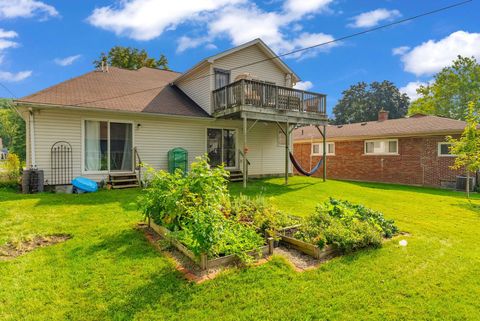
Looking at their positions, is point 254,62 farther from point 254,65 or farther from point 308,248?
point 308,248

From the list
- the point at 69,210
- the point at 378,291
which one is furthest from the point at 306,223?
the point at 69,210

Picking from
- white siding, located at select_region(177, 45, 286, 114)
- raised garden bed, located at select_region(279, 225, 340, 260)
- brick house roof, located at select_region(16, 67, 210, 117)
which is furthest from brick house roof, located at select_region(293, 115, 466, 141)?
raised garden bed, located at select_region(279, 225, 340, 260)

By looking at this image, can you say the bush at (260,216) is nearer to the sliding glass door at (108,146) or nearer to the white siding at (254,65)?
the sliding glass door at (108,146)

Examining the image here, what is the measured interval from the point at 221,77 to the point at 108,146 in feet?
18.4

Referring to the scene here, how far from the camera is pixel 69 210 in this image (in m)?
6.37

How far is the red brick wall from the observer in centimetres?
1374

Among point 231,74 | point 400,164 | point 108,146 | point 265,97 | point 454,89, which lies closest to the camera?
point 108,146

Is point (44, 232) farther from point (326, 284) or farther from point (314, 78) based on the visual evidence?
point (314, 78)

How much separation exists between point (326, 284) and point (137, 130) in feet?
29.1

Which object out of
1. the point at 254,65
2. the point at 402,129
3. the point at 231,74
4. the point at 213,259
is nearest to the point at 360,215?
the point at 213,259

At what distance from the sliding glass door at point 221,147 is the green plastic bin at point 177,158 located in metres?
1.39

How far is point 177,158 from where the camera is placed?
1088 cm

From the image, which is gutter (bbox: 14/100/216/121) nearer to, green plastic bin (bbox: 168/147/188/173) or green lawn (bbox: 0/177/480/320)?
green plastic bin (bbox: 168/147/188/173)

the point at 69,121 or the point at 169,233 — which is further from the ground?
the point at 69,121
